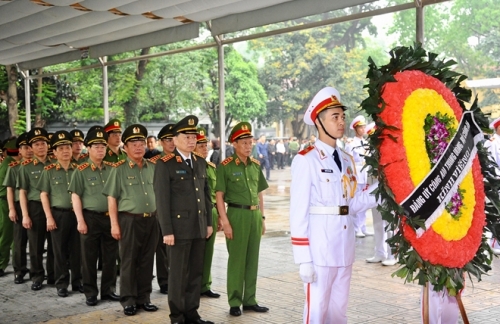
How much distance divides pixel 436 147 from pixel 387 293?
3332 mm

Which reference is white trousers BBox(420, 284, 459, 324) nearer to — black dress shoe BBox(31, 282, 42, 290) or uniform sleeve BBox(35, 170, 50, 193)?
uniform sleeve BBox(35, 170, 50, 193)

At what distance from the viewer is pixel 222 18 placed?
28.9 ft

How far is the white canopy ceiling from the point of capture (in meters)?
8.02

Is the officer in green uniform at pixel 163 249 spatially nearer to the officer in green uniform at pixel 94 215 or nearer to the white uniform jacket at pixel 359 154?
the officer in green uniform at pixel 94 215

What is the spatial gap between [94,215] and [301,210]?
3.54m

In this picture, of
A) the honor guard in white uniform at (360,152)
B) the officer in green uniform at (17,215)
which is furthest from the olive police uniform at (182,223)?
the officer in green uniform at (17,215)

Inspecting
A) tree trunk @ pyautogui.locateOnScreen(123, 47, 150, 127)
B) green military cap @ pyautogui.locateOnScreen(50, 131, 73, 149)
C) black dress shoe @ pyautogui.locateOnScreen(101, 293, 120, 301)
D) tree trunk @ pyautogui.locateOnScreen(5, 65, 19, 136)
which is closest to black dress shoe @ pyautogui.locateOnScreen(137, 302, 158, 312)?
black dress shoe @ pyautogui.locateOnScreen(101, 293, 120, 301)

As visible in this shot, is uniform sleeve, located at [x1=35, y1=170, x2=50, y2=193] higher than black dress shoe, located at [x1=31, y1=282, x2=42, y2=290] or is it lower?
higher

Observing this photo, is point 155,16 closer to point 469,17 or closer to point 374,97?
point 374,97

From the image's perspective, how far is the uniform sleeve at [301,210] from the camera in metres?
4.02

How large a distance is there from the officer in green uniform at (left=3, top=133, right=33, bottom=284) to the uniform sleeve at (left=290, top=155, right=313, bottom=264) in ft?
16.9

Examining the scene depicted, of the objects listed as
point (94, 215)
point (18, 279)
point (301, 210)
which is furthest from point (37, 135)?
point (301, 210)

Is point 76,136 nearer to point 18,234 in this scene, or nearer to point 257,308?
point 18,234

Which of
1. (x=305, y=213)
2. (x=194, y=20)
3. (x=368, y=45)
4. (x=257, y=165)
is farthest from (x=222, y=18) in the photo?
(x=368, y=45)
